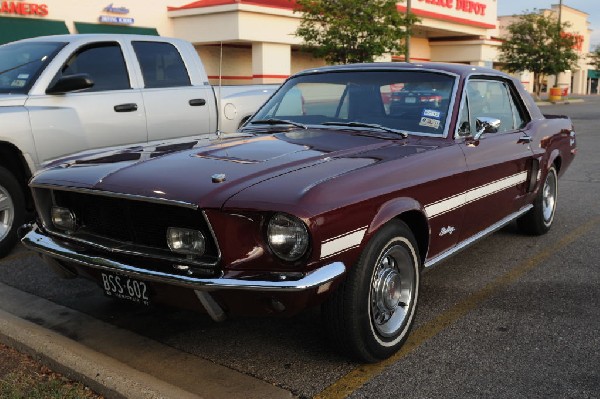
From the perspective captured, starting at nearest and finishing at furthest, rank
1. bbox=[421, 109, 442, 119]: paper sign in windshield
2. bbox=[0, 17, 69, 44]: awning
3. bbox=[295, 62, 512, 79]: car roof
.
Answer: bbox=[421, 109, 442, 119]: paper sign in windshield < bbox=[295, 62, 512, 79]: car roof < bbox=[0, 17, 69, 44]: awning

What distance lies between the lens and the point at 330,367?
11.1ft

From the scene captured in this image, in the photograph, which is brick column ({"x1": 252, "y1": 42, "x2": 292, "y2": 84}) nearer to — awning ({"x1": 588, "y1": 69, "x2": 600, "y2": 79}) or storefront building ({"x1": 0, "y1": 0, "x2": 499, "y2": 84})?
storefront building ({"x1": 0, "y1": 0, "x2": 499, "y2": 84})

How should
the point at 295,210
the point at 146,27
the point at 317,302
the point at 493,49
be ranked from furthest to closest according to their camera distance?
the point at 493,49 → the point at 146,27 → the point at 317,302 → the point at 295,210

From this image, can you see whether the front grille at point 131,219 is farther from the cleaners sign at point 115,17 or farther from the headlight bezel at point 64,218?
the cleaners sign at point 115,17

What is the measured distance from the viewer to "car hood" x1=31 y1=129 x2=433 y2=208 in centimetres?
307

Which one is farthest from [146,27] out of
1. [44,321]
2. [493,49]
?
[493,49]

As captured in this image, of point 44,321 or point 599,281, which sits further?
point 599,281

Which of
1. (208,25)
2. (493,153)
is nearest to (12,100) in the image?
(493,153)

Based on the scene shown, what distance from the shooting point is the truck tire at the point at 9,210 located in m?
5.22

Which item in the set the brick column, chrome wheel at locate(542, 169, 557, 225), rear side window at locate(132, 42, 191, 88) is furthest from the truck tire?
the brick column

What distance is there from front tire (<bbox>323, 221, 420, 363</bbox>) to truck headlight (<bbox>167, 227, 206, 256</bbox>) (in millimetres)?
717

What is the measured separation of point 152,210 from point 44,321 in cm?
140

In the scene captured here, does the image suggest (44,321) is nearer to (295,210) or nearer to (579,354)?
(295,210)

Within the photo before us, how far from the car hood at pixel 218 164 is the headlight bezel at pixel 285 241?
0.63 feet
